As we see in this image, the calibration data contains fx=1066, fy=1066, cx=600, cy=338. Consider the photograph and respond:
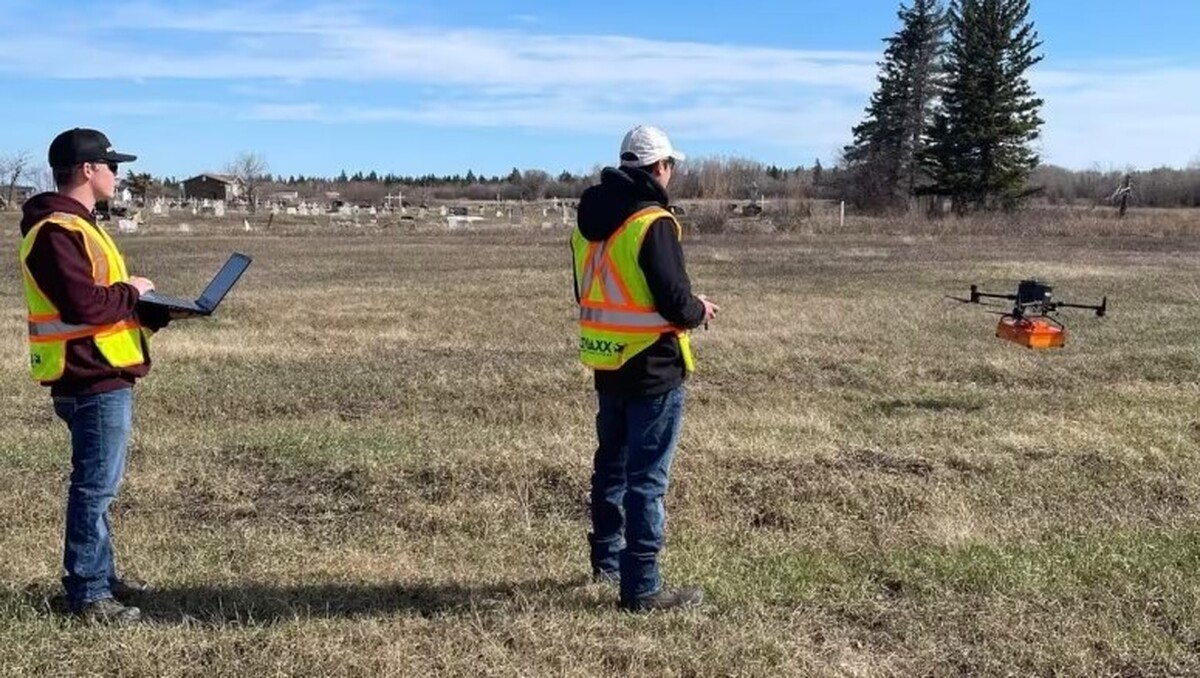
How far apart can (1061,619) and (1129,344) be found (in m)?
11.3

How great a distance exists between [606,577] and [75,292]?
258cm

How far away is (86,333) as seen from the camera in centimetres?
423

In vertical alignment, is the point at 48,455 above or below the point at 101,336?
below

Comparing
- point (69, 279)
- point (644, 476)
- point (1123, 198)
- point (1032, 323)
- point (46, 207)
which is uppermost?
point (1123, 198)

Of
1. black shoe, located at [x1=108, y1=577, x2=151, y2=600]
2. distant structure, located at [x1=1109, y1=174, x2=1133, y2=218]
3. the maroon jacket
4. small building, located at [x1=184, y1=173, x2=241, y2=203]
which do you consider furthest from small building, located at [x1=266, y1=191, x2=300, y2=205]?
the maroon jacket

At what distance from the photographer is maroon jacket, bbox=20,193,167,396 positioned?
409cm

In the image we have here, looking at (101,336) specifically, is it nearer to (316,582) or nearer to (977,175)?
(316,582)

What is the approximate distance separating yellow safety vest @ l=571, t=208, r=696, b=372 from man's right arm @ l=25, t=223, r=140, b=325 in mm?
1915

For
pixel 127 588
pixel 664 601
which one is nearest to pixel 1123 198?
pixel 664 601

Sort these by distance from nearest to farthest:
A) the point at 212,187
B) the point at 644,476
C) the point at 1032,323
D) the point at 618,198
A: the point at 618,198 → the point at 644,476 → the point at 1032,323 → the point at 212,187

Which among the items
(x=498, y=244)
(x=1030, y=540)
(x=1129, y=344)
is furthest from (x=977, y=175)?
(x=1030, y=540)

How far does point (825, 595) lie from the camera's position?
4.84m

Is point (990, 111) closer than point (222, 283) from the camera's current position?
No

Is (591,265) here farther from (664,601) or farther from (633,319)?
(664,601)
